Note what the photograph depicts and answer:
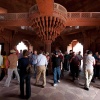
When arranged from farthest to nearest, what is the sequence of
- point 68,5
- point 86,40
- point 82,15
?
1. point 68,5
2. point 86,40
3. point 82,15

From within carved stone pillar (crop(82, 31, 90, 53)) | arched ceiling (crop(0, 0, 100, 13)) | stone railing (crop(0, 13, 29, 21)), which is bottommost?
carved stone pillar (crop(82, 31, 90, 53))

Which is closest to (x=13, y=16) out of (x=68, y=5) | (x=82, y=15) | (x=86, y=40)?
(x=82, y=15)

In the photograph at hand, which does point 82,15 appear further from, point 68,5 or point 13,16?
point 68,5

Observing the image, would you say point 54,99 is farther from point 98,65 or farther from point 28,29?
point 28,29

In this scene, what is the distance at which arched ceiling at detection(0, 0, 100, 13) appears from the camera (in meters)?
12.5

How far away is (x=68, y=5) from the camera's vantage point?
14445 mm

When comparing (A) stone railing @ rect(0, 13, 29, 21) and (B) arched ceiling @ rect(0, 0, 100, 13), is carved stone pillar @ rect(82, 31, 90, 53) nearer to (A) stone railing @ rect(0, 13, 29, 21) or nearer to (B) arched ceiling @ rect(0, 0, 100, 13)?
(B) arched ceiling @ rect(0, 0, 100, 13)

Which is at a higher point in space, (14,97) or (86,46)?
(86,46)

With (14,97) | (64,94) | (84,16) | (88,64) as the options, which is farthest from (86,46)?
(14,97)

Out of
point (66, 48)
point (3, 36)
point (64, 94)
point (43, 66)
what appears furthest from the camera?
point (66, 48)

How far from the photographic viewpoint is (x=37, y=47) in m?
15.1

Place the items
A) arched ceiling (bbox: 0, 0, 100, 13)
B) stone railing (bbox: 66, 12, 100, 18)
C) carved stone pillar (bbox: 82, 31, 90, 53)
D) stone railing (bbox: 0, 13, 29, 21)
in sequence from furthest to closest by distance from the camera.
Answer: carved stone pillar (bbox: 82, 31, 90, 53), arched ceiling (bbox: 0, 0, 100, 13), stone railing (bbox: 0, 13, 29, 21), stone railing (bbox: 66, 12, 100, 18)

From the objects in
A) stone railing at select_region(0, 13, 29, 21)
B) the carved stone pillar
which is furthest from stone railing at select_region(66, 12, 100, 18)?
the carved stone pillar

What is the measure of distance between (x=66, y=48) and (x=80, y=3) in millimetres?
4915
